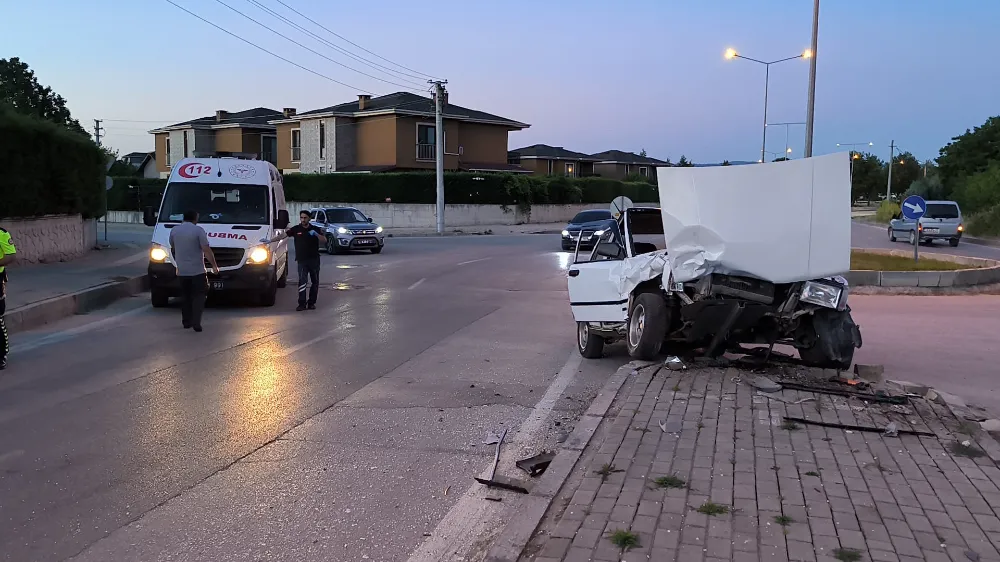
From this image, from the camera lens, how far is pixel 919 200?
19594 millimetres

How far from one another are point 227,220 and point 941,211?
1207 inches

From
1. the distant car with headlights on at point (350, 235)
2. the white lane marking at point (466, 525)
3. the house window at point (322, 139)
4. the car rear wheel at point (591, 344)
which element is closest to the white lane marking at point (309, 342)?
the car rear wheel at point (591, 344)

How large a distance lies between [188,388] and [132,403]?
68cm

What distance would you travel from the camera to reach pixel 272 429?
21.7 feet

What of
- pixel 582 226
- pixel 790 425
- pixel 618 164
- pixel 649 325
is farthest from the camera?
pixel 618 164

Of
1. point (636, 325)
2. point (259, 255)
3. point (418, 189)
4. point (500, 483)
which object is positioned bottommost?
point (500, 483)

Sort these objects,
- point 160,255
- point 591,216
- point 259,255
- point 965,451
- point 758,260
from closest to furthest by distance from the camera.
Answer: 1. point 965,451
2. point 758,260
3. point 160,255
4. point 259,255
5. point 591,216

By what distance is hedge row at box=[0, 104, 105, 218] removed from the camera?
18.5 m

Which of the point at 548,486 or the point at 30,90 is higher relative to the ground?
the point at 30,90

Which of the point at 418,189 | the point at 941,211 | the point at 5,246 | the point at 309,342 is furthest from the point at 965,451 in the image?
the point at 418,189

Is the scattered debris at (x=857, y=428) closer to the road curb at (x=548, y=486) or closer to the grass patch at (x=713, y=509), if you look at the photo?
the road curb at (x=548, y=486)

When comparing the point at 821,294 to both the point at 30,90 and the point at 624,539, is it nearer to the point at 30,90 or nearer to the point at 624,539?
the point at 624,539

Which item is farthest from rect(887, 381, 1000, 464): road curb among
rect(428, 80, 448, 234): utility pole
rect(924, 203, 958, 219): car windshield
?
rect(428, 80, 448, 234): utility pole

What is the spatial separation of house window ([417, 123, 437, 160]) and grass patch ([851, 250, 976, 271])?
37203 mm
